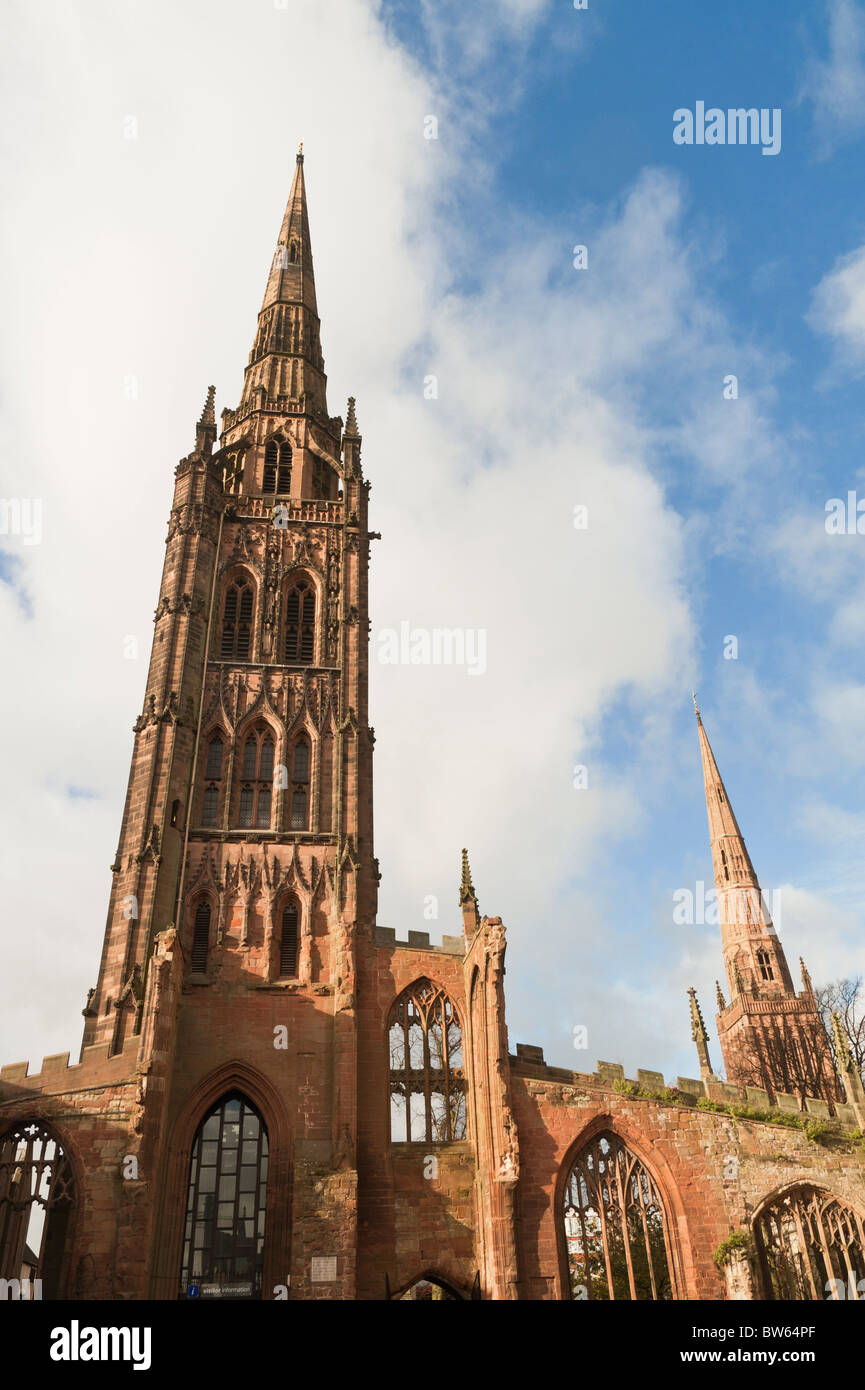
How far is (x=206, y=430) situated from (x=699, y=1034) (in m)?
29.0

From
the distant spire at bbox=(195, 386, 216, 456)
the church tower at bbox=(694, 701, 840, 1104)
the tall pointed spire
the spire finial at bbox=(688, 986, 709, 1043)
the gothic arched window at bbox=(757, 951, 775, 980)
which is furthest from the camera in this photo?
the gothic arched window at bbox=(757, 951, 775, 980)

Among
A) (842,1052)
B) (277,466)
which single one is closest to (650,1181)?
(842,1052)

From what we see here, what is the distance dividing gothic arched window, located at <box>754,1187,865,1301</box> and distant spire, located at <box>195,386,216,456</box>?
3198cm

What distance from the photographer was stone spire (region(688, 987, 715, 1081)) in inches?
1125

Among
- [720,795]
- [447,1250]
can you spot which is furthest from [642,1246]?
[720,795]

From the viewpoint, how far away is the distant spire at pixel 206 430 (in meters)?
38.1

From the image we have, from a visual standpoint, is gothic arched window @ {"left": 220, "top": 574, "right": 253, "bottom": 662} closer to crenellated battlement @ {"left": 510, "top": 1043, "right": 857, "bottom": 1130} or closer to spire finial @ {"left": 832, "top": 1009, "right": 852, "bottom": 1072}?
crenellated battlement @ {"left": 510, "top": 1043, "right": 857, "bottom": 1130}

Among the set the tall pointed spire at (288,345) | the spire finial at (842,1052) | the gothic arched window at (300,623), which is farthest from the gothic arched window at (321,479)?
the spire finial at (842,1052)

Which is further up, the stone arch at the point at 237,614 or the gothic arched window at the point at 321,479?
the gothic arched window at the point at 321,479

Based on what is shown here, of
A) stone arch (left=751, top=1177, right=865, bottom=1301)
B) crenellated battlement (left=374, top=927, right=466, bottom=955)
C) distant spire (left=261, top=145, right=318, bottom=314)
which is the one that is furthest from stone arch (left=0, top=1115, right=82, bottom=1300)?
distant spire (left=261, top=145, right=318, bottom=314)

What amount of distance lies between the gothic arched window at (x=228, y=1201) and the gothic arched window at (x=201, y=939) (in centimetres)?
380

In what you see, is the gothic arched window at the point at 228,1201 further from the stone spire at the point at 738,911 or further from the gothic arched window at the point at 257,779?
the stone spire at the point at 738,911

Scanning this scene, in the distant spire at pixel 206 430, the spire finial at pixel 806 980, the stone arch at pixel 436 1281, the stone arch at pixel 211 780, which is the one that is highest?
the distant spire at pixel 206 430
